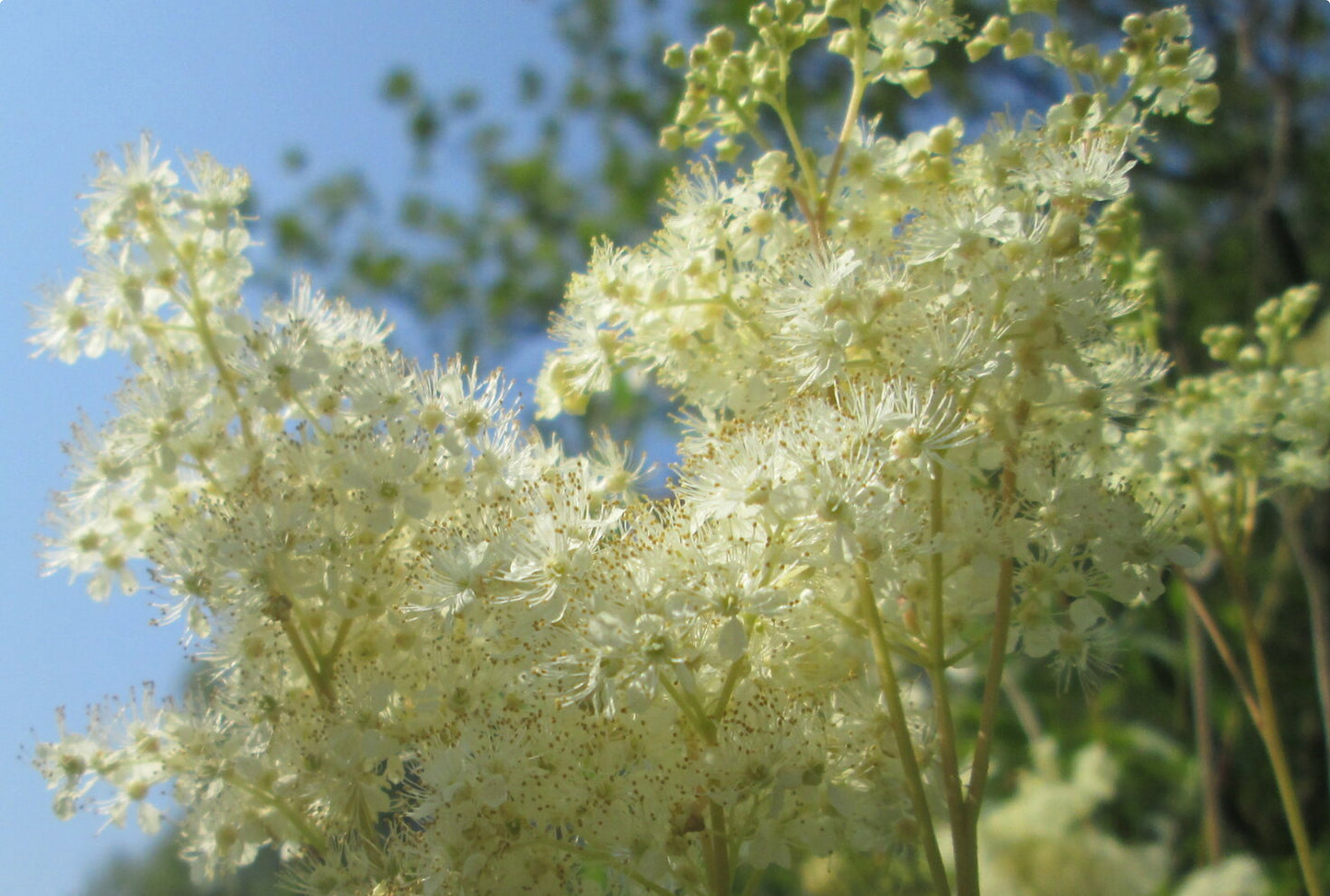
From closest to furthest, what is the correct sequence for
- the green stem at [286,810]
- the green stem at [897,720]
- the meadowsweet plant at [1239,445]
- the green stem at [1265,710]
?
the green stem at [897,720], the green stem at [286,810], the green stem at [1265,710], the meadowsweet plant at [1239,445]

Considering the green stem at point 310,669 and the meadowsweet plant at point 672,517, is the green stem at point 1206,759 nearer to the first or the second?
the meadowsweet plant at point 672,517

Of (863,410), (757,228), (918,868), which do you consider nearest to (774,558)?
(863,410)

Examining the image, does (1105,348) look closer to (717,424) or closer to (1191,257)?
(717,424)

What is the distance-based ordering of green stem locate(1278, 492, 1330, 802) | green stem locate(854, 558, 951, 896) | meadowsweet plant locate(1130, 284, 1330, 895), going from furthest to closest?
1. green stem locate(1278, 492, 1330, 802)
2. meadowsweet plant locate(1130, 284, 1330, 895)
3. green stem locate(854, 558, 951, 896)

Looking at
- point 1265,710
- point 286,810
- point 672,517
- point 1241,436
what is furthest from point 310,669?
point 1241,436

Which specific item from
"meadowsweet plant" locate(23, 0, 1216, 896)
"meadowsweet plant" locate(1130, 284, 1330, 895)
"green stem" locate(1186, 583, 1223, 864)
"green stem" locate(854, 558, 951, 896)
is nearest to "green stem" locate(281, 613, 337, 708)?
"meadowsweet plant" locate(23, 0, 1216, 896)

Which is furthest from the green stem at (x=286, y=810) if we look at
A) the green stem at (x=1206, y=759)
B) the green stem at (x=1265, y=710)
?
the green stem at (x=1206, y=759)

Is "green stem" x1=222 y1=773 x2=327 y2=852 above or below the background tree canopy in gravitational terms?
below

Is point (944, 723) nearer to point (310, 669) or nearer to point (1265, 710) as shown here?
point (310, 669)

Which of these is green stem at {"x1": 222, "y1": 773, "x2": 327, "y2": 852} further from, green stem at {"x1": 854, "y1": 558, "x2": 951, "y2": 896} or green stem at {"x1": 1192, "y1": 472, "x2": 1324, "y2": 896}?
green stem at {"x1": 1192, "y1": 472, "x2": 1324, "y2": 896}
